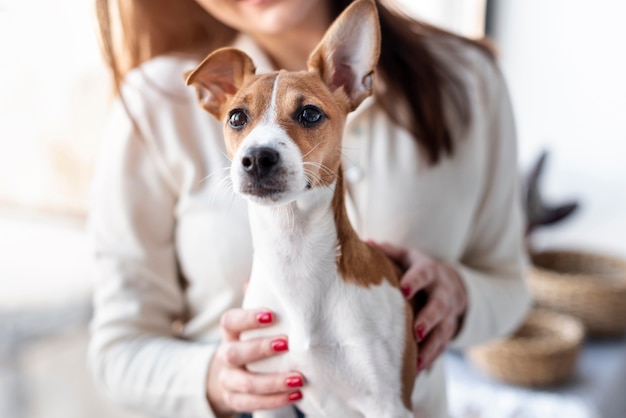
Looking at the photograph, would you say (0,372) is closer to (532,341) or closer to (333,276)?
(333,276)

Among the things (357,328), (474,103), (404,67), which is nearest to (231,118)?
(357,328)

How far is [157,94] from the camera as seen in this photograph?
0.95 meters

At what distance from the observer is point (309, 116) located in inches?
22.1

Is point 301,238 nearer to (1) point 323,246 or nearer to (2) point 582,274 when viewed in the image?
(1) point 323,246

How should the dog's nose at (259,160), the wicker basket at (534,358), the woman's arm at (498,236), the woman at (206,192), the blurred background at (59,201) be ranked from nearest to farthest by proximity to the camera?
the dog's nose at (259,160) < the woman at (206,192) < the woman's arm at (498,236) < the blurred background at (59,201) < the wicker basket at (534,358)

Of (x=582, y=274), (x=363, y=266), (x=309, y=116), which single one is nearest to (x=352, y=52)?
(x=309, y=116)

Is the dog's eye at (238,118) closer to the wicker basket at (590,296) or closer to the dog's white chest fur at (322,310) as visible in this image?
the dog's white chest fur at (322,310)

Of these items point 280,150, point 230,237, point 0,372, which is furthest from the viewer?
point 0,372

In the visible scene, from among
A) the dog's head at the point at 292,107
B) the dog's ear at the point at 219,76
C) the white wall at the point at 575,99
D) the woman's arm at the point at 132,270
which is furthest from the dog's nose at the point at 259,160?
the white wall at the point at 575,99

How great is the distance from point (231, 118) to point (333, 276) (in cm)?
17

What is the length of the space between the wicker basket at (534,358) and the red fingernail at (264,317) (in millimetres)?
1167

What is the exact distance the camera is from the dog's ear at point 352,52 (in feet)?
1.84

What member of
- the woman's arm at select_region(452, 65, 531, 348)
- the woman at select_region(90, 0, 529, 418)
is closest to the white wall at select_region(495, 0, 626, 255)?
the woman's arm at select_region(452, 65, 531, 348)

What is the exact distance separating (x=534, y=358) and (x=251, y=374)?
1124 millimetres
